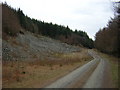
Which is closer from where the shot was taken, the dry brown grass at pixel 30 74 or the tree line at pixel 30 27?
the dry brown grass at pixel 30 74

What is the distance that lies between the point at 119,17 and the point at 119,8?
1.77m

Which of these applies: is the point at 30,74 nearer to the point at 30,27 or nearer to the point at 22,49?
the point at 22,49

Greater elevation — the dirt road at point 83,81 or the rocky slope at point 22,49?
the rocky slope at point 22,49

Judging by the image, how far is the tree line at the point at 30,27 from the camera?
64.0m

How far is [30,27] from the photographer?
393ft

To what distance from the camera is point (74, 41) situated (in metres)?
164

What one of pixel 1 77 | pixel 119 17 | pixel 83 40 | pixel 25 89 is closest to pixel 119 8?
pixel 119 17

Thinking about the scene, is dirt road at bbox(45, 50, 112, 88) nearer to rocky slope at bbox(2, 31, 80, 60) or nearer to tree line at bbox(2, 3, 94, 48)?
rocky slope at bbox(2, 31, 80, 60)

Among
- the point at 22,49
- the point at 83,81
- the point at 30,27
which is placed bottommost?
the point at 83,81

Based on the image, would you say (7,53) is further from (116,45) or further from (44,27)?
(44,27)

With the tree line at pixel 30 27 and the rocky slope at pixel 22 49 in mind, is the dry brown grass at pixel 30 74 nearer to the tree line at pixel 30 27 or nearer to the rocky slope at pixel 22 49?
the rocky slope at pixel 22 49

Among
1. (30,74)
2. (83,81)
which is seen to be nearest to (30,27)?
(30,74)

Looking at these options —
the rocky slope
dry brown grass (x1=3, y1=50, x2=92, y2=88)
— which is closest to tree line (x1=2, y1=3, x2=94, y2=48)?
the rocky slope

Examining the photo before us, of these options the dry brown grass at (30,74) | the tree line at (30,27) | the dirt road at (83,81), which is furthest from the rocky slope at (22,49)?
the dirt road at (83,81)
